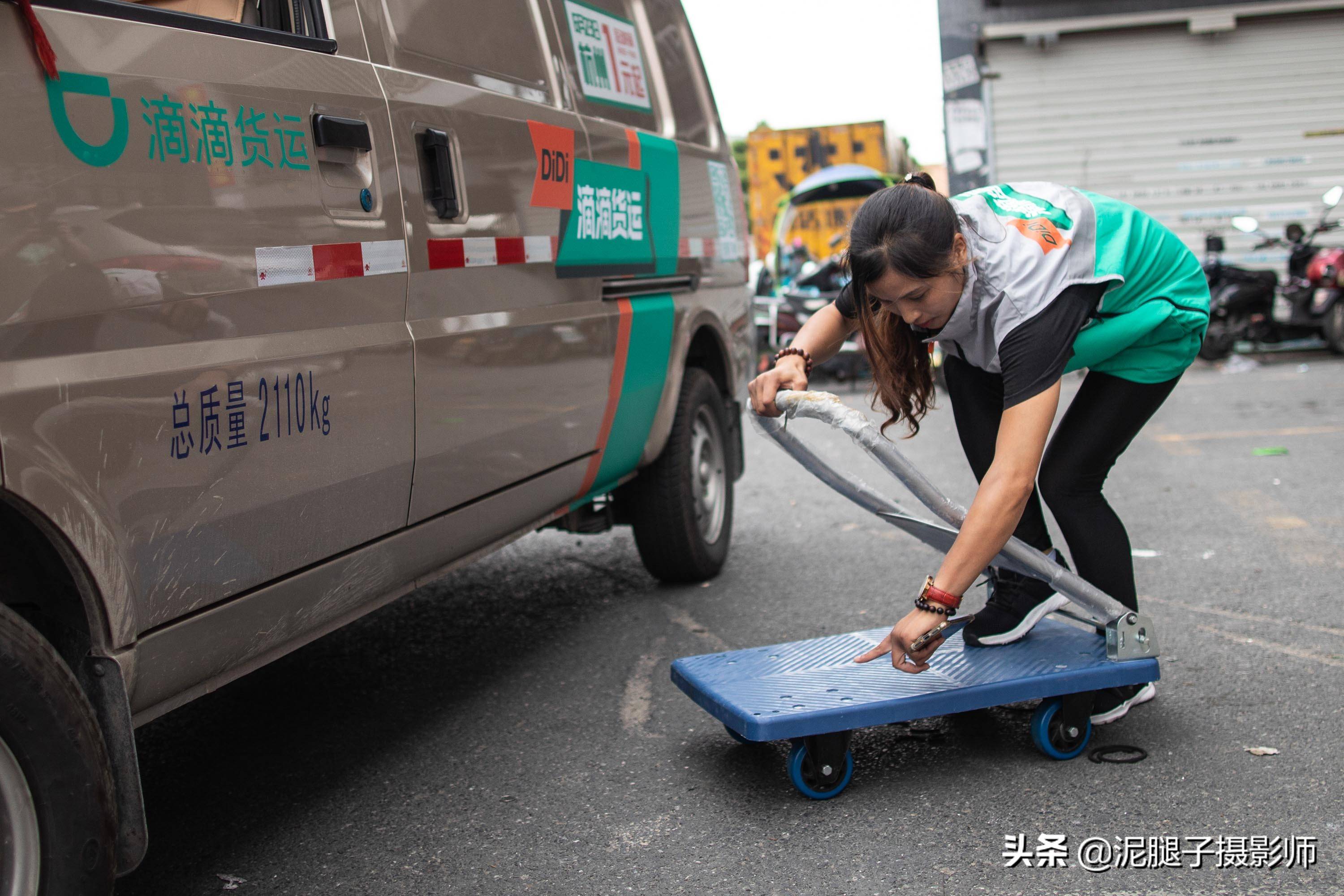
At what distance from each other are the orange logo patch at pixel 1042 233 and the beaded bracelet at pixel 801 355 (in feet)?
1.94

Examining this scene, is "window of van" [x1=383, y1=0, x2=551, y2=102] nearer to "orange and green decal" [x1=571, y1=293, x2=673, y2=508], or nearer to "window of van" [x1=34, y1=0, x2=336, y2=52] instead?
"window of van" [x1=34, y1=0, x2=336, y2=52]

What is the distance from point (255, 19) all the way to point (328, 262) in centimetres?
49

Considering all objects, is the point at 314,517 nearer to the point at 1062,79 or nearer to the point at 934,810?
the point at 934,810

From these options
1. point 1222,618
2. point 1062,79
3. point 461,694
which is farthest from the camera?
point 1062,79

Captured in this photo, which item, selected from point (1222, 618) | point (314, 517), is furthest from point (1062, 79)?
point (314, 517)

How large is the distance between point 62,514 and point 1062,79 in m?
13.1

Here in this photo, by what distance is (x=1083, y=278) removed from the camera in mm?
2475

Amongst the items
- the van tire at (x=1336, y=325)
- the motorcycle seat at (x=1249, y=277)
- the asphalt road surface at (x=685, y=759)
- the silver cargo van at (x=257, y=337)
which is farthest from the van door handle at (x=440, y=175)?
the van tire at (x=1336, y=325)

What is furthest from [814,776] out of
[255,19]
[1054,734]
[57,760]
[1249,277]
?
[1249,277]

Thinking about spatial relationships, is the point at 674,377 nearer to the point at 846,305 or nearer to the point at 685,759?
the point at 846,305

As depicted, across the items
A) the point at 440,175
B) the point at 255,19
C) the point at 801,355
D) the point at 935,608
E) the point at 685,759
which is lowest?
the point at 685,759

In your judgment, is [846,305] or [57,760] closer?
[57,760]

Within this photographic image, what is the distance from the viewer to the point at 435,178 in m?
2.55

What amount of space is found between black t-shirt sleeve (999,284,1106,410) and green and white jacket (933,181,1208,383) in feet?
0.08
